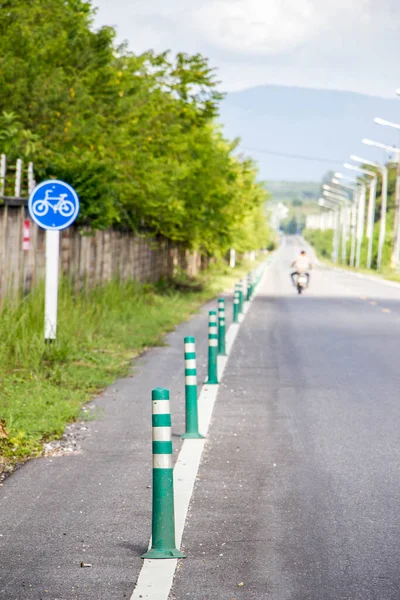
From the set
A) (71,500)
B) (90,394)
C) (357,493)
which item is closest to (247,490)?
(357,493)

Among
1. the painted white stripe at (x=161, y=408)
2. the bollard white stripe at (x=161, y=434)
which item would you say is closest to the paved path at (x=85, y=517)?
the bollard white stripe at (x=161, y=434)

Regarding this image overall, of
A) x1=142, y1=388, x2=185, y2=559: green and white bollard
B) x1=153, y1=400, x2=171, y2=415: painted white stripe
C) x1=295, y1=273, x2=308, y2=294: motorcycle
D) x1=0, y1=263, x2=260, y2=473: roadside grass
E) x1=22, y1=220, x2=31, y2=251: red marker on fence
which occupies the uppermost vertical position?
x1=22, y1=220, x2=31, y2=251: red marker on fence

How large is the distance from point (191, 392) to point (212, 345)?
293 cm

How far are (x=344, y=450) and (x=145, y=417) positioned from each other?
7.76 feet

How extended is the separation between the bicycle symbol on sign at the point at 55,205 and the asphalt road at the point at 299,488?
3.02 meters

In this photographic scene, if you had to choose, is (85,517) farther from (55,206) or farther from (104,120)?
(104,120)

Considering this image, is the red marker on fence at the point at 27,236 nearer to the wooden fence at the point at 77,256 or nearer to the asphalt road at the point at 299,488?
the wooden fence at the point at 77,256

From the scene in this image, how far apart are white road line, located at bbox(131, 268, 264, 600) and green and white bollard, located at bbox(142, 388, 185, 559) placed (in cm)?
13

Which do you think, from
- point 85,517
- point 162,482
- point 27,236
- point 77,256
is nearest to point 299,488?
point 85,517

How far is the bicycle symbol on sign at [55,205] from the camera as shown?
14984 mm

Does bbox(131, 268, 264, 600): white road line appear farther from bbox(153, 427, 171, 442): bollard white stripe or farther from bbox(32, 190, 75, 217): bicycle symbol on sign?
bbox(32, 190, 75, 217): bicycle symbol on sign

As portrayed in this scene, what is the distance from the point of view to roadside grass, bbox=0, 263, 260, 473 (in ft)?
31.1

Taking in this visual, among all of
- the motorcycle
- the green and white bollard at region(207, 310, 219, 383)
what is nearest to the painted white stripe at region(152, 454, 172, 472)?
the green and white bollard at region(207, 310, 219, 383)

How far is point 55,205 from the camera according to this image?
15.0m
